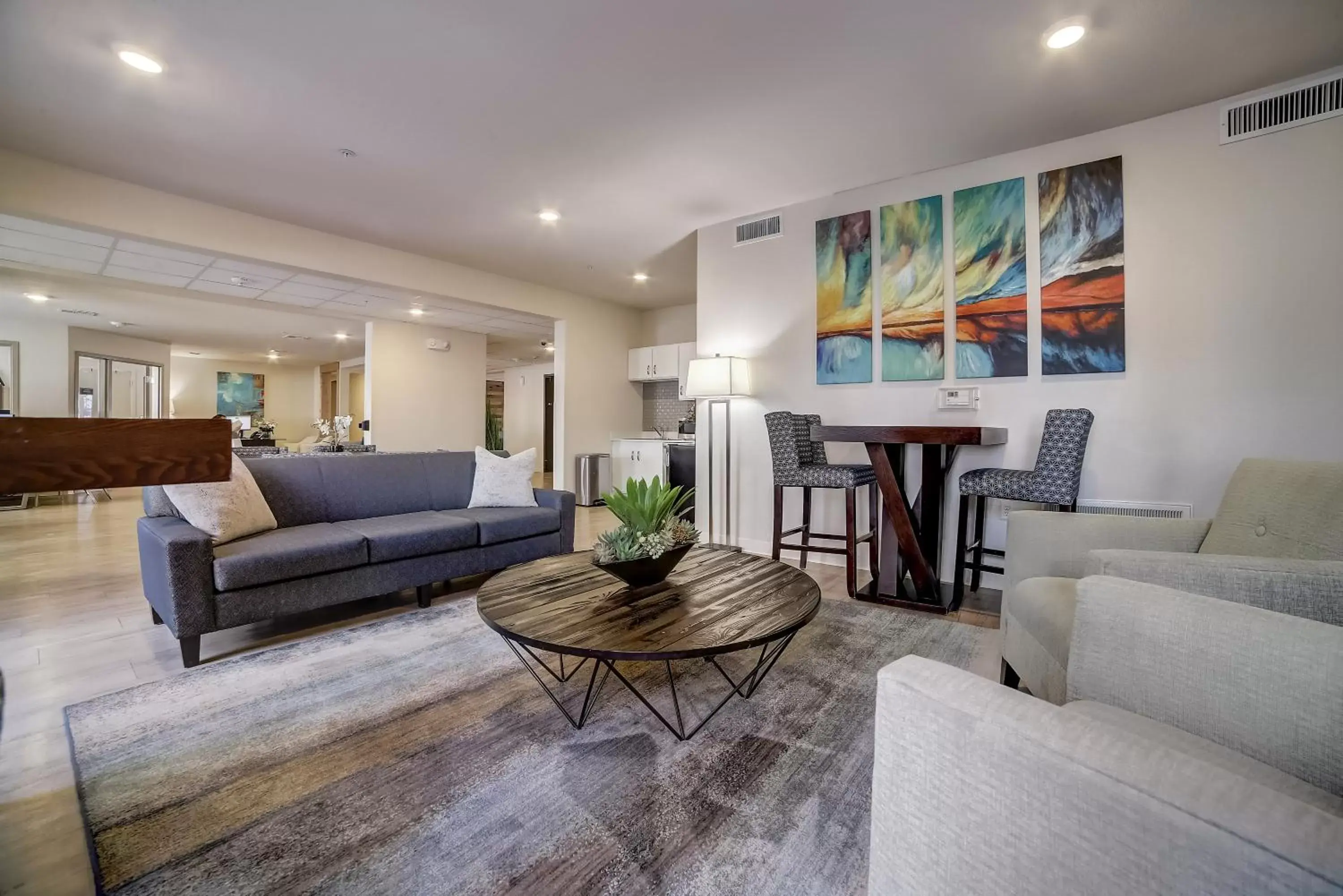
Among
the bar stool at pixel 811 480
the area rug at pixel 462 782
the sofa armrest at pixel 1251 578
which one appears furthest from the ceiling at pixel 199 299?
the sofa armrest at pixel 1251 578

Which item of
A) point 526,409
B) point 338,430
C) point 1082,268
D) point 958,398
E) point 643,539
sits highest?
point 1082,268

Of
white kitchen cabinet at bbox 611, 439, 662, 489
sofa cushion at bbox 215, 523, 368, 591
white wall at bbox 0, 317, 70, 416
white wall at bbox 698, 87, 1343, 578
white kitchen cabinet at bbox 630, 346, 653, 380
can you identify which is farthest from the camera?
white wall at bbox 0, 317, 70, 416

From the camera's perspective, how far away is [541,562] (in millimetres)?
2264

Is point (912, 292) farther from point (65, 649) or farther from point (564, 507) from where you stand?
point (65, 649)

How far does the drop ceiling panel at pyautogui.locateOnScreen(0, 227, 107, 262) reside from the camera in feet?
13.3

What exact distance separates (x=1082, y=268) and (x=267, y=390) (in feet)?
50.8

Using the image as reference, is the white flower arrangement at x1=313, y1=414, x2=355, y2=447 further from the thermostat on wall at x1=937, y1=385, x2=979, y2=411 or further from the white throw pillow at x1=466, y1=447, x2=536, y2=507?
the thermostat on wall at x1=937, y1=385, x2=979, y2=411

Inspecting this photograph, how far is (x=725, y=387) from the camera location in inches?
165

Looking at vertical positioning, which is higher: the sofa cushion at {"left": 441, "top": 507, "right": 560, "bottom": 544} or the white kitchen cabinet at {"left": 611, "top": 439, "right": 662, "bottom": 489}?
the white kitchen cabinet at {"left": 611, "top": 439, "right": 662, "bottom": 489}

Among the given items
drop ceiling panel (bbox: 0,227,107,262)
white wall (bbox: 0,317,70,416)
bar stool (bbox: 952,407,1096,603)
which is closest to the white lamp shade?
bar stool (bbox: 952,407,1096,603)

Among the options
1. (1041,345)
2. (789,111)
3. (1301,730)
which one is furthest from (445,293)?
(1301,730)

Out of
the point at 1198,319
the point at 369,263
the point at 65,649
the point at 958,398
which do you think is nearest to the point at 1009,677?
the point at 958,398

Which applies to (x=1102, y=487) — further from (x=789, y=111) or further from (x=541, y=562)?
(x=541, y=562)

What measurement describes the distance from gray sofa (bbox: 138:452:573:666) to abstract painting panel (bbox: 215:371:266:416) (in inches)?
454
